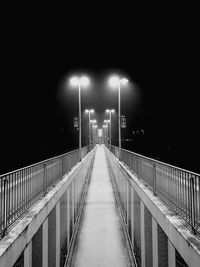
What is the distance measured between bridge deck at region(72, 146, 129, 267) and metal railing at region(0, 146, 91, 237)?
489cm

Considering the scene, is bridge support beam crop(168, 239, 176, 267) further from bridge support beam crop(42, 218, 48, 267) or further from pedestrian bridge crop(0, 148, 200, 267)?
bridge support beam crop(42, 218, 48, 267)

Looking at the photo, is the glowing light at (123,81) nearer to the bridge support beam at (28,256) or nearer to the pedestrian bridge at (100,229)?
the pedestrian bridge at (100,229)

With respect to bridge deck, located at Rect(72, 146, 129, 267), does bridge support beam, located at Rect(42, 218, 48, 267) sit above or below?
above

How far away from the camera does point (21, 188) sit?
23.6 feet

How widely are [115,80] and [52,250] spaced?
16.8 metres

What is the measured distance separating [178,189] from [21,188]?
4.07 m

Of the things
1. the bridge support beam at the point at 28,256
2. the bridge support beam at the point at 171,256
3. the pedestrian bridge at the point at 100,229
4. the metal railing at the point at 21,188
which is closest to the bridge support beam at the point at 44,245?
the pedestrian bridge at the point at 100,229

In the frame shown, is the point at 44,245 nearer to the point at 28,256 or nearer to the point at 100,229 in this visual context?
the point at 28,256

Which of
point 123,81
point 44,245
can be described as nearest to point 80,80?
point 123,81

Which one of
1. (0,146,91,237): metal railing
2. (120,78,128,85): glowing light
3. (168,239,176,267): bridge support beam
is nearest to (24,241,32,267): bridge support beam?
(0,146,91,237): metal railing

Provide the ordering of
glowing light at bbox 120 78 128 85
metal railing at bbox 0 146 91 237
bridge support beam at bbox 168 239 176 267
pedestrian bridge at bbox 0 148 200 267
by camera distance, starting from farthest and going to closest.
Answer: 1. glowing light at bbox 120 78 128 85
2. bridge support beam at bbox 168 239 176 267
3. metal railing at bbox 0 146 91 237
4. pedestrian bridge at bbox 0 148 200 267

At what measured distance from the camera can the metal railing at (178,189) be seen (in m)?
5.59

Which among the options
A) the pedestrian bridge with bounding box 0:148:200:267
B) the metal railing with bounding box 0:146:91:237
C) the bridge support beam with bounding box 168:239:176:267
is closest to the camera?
the pedestrian bridge with bounding box 0:148:200:267

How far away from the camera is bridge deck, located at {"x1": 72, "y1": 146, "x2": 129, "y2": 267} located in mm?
13445
